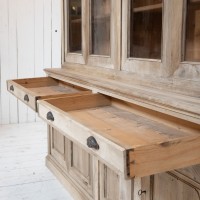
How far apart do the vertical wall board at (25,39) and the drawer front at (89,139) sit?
299 cm

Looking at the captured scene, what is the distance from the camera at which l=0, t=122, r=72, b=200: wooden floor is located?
94.2 inches

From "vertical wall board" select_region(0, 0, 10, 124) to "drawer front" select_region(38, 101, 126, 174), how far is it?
2.96m

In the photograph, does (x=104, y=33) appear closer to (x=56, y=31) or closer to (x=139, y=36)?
(x=139, y=36)

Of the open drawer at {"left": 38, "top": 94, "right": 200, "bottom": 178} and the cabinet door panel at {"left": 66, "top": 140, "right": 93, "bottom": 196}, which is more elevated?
the open drawer at {"left": 38, "top": 94, "right": 200, "bottom": 178}

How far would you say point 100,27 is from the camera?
1.83 meters

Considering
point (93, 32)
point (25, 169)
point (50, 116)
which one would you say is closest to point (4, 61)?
point (25, 169)

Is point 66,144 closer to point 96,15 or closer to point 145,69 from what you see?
point 96,15

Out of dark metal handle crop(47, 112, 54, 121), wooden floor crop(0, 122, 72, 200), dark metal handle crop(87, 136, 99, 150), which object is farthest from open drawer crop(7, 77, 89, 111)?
dark metal handle crop(87, 136, 99, 150)

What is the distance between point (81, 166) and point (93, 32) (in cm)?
87

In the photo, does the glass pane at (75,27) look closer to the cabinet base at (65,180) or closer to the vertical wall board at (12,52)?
the cabinet base at (65,180)

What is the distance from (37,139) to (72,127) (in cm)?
262

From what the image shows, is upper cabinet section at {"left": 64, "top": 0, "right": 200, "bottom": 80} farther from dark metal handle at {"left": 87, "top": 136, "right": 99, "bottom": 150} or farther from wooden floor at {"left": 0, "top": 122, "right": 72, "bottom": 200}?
wooden floor at {"left": 0, "top": 122, "right": 72, "bottom": 200}

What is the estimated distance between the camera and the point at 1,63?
14.0ft

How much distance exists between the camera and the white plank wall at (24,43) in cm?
422
